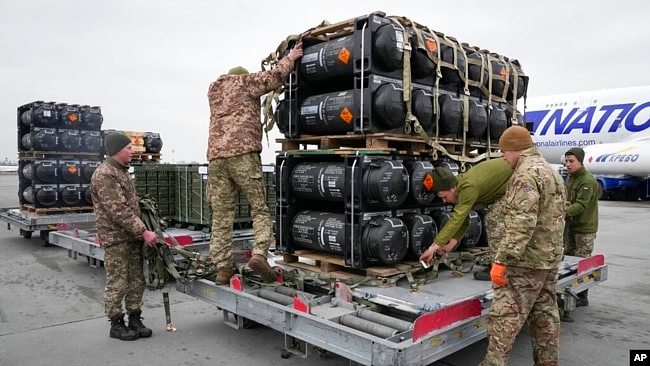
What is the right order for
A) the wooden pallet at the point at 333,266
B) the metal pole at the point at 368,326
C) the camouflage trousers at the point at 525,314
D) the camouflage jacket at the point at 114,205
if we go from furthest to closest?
the camouflage jacket at the point at 114,205 → the wooden pallet at the point at 333,266 → the camouflage trousers at the point at 525,314 → the metal pole at the point at 368,326

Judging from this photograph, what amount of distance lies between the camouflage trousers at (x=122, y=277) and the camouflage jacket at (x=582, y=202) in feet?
→ 16.1

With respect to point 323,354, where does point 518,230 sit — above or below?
above

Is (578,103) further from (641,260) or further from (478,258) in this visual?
(478,258)

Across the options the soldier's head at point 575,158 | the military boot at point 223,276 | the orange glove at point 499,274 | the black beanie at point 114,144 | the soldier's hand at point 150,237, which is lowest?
the military boot at point 223,276

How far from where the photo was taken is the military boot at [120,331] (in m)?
4.97

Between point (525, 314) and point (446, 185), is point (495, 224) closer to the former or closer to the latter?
point (446, 185)

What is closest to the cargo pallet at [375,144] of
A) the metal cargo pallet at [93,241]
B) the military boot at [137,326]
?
the military boot at [137,326]

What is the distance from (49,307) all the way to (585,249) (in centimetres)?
656

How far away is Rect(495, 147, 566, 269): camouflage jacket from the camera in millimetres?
3547

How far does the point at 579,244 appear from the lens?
629 centimetres

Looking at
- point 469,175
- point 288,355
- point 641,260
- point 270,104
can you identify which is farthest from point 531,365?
point 641,260

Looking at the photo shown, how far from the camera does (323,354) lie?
166 inches

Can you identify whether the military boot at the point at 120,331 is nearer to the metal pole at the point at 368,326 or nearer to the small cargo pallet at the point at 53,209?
the metal pole at the point at 368,326

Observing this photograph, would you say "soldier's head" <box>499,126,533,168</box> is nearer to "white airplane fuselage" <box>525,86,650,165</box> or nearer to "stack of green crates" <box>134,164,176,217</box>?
"stack of green crates" <box>134,164,176,217</box>
